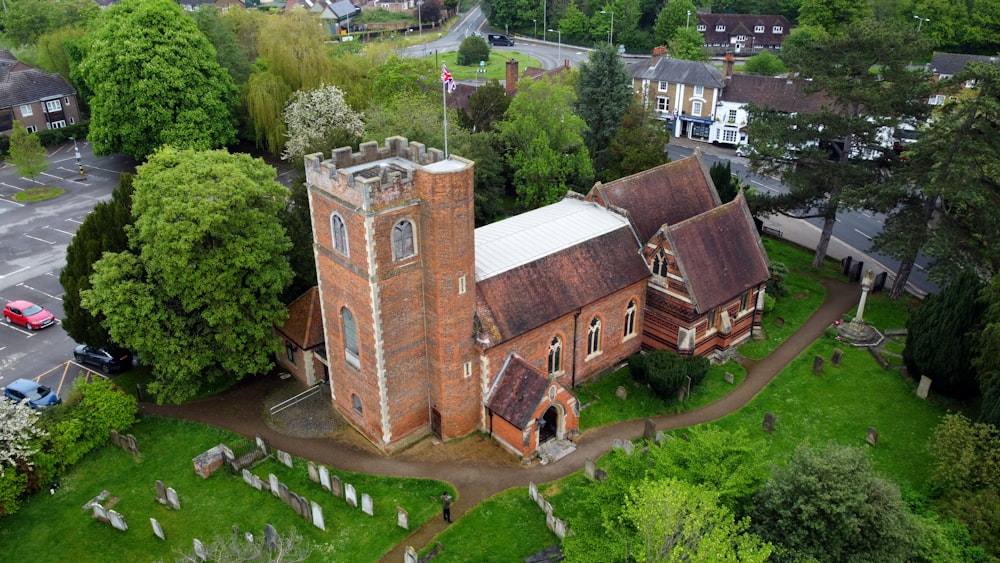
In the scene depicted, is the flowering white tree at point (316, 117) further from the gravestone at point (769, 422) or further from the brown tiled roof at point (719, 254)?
the gravestone at point (769, 422)

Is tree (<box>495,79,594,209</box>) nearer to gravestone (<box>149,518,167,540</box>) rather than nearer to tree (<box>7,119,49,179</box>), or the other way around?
gravestone (<box>149,518,167,540</box>)

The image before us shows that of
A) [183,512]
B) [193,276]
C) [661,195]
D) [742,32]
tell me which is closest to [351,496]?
[183,512]

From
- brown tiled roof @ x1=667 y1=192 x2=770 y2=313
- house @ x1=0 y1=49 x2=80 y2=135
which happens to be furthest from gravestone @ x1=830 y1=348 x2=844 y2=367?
house @ x1=0 y1=49 x2=80 y2=135

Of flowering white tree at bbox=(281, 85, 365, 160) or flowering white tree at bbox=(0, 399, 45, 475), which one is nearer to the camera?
flowering white tree at bbox=(0, 399, 45, 475)

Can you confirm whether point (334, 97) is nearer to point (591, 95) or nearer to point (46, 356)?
point (591, 95)

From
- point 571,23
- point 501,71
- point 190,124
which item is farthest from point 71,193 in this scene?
point 571,23

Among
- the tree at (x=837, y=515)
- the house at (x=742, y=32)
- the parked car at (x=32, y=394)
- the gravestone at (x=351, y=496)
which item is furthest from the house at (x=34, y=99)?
the house at (x=742, y=32)
